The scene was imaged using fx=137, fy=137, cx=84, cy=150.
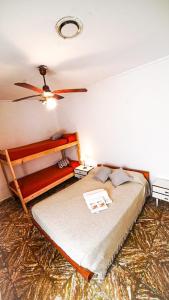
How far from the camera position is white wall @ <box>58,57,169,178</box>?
2.26 meters

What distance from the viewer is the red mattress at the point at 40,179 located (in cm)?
291

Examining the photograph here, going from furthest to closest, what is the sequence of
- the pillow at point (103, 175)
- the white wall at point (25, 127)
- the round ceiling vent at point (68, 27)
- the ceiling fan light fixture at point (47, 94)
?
the white wall at point (25, 127), the pillow at point (103, 175), the ceiling fan light fixture at point (47, 94), the round ceiling vent at point (68, 27)

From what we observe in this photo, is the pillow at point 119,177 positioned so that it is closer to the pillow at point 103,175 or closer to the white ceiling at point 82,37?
the pillow at point 103,175

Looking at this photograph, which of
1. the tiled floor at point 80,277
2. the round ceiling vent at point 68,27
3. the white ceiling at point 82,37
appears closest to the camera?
the white ceiling at point 82,37

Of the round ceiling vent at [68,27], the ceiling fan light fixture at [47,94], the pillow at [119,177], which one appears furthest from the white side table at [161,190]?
the round ceiling vent at [68,27]

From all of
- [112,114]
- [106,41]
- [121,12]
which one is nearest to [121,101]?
[112,114]

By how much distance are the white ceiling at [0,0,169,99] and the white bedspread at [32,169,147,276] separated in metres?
1.98

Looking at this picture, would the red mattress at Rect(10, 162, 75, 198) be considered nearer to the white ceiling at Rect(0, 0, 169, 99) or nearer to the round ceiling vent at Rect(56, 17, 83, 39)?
the white ceiling at Rect(0, 0, 169, 99)

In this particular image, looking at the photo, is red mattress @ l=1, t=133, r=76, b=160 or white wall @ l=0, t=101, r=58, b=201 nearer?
red mattress @ l=1, t=133, r=76, b=160

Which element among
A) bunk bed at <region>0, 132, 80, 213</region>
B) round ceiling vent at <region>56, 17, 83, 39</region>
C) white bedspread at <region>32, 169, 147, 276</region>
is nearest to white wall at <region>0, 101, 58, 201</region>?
bunk bed at <region>0, 132, 80, 213</region>

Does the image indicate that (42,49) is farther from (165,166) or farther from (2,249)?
(2,249)

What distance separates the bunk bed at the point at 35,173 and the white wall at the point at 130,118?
0.67m

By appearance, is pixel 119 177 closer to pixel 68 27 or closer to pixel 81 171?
pixel 81 171

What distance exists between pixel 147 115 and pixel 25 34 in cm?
208
